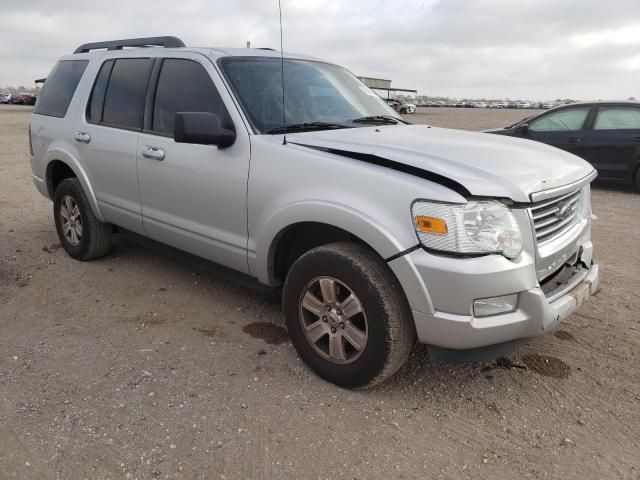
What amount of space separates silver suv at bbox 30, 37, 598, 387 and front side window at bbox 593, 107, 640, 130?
594 centimetres

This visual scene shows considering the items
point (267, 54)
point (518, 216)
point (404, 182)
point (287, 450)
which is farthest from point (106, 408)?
point (267, 54)

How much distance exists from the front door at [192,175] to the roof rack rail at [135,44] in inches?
15.3

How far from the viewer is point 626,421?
2.72 metres

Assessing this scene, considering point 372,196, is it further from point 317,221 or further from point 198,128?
point 198,128

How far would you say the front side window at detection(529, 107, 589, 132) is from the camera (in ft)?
29.4

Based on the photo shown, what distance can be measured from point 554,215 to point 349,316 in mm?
1215

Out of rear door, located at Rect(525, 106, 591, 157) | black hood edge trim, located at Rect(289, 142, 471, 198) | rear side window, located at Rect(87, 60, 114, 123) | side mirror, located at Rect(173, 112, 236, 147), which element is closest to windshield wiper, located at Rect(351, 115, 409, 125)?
black hood edge trim, located at Rect(289, 142, 471, 198)

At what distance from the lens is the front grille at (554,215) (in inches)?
105

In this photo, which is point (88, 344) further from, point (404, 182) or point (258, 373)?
point (404, 182)

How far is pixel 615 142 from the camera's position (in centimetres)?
853

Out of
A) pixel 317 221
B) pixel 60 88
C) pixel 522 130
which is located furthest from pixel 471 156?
pixel 522 130

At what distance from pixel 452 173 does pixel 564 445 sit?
1392 mm

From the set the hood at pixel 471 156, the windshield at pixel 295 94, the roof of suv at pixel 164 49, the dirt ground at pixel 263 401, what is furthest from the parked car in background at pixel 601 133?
the roof of suv at pixel 164 49

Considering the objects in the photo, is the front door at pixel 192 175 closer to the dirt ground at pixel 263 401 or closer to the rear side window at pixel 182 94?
the rear side window at pixel 182 94
